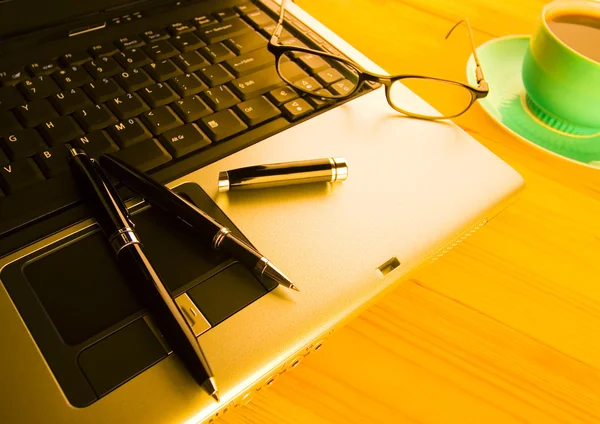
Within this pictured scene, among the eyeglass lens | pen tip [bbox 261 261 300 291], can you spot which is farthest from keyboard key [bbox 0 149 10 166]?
the eyeglass lens

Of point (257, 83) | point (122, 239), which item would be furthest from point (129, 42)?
point (122, 239)

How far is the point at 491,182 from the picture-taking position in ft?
1.36

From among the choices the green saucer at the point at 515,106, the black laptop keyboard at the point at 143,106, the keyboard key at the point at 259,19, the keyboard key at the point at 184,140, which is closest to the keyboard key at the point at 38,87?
the black laptop keyboard at the point at 143,106

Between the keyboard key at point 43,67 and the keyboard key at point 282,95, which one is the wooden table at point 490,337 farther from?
the keyboard key at point 43,67

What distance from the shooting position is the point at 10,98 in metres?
0.39

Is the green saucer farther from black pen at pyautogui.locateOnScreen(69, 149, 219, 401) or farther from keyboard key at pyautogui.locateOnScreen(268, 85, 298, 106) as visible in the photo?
black pen at pyautogui.locateOnScreen(69, 149, 219, 401)

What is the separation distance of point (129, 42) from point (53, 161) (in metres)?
0.16

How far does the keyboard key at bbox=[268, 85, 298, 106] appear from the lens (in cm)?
44

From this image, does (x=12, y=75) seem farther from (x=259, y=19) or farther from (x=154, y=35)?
(x=259, y=19)

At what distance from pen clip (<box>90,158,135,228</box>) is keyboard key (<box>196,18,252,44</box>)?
192mm

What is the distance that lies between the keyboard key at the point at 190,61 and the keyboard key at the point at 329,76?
0.11m

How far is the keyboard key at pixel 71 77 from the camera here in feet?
1.36

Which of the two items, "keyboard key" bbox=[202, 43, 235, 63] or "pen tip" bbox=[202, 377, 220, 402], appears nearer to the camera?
"pen tip" bbox=[202, 377, 220, 402]

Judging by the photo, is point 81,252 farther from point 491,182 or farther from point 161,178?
Answer: point 491,182
